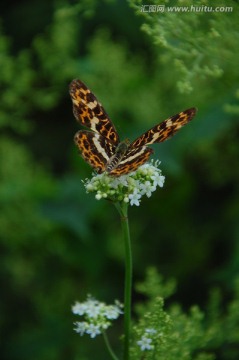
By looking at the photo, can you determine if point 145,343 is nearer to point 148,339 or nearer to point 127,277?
point 148,339

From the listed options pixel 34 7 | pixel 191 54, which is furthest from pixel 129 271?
pixel 34 7

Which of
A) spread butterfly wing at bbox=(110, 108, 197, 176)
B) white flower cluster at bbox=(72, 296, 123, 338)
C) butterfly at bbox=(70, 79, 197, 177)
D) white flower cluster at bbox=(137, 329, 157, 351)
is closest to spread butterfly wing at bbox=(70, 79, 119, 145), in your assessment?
butterfly at bbox=(70, 79, 197, 177)

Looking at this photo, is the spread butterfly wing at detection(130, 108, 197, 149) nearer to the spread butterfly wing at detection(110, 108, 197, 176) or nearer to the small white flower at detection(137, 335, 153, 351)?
the spread butterfly wing at detection(110, 108, 197, 176)

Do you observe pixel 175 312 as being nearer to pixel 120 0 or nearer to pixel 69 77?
pixel 69 77

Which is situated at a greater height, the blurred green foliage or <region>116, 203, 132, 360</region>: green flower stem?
the blurred green foliage

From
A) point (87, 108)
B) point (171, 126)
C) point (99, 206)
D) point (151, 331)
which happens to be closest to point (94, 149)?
point (87, 108)
